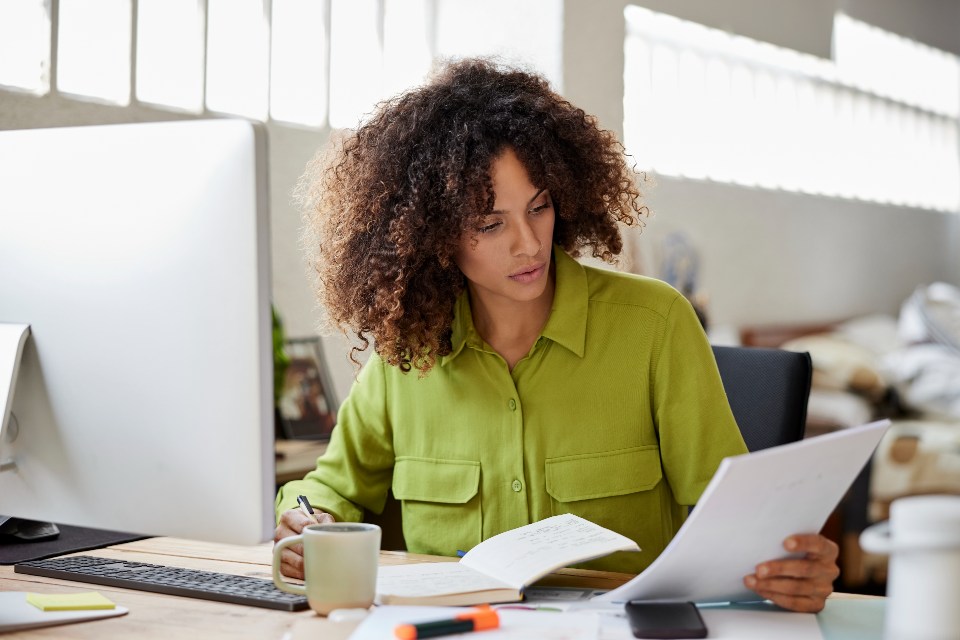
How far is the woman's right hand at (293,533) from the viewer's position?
1.22m

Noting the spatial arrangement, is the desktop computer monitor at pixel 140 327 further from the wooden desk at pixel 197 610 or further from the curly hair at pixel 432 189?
the curly hair at pixel 432 189

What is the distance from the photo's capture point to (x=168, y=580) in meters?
1.22

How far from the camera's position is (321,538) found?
1.04 meters

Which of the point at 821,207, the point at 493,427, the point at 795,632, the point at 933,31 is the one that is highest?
the point at 933,31

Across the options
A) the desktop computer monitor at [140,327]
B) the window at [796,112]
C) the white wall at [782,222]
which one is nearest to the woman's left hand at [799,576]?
the desktop computer monitor at [140,327]

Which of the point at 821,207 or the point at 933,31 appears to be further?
the point at 933,31

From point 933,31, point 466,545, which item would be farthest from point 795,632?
point 933,31

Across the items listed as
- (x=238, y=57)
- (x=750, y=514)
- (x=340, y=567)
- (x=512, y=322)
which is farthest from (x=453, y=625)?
(x=238, y=57)

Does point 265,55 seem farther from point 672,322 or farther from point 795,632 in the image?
point 795,632

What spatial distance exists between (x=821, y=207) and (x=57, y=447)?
5132 millimetres

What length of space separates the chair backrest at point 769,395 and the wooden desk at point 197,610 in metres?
0.44

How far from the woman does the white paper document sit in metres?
0.40

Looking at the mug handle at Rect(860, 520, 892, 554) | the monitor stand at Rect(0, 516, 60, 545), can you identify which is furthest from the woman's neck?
the mug handle at Rect(860, 520, 892, 554)

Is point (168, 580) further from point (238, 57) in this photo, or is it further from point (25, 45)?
point (238, 57)
